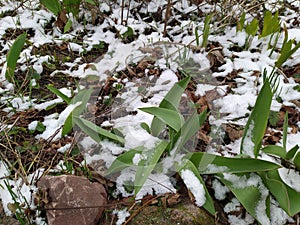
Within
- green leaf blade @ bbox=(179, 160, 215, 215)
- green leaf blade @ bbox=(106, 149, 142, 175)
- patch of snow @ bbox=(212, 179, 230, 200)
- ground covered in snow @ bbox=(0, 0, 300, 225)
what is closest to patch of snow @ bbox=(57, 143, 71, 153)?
ground covered in snow @ bbox=(0, 0, 300, 225)

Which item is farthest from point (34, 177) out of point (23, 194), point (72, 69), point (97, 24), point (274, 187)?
point (97, 24)

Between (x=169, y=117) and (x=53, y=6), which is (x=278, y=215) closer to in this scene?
(x=169, y=117)

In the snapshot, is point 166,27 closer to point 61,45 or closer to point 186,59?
point 186,59

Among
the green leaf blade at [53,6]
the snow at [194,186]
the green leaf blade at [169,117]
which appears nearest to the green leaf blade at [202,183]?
the snow at [194,186]

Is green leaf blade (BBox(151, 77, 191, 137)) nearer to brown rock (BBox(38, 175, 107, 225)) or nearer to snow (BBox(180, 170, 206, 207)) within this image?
snow (BBox(180, 170, 206, 207))

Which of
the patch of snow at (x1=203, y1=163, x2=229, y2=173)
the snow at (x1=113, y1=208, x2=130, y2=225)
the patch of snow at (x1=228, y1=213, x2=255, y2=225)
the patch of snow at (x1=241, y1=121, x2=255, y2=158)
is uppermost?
the patch of snow at (x1=241, y1=121, x2=255, y2=158)

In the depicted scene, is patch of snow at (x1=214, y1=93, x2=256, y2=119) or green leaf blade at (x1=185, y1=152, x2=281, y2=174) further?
patch of snow at (x1=214, y1=93, x2=256, y2=119)

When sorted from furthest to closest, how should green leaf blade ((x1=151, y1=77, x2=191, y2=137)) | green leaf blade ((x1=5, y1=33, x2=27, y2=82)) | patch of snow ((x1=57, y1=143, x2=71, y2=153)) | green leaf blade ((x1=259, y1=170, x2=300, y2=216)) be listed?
1. green leaf blade ((x1=5, y1=33, x2=27, y2=82))
2. patch of snow ((x1=57, y1=143, x2=71, y2=153))
3. green leaf blade ((x1=151, y1=77, x2=191, y2=137))
4. green leaf blade ((x1=259, y1=170, x2=300, y2=216))
